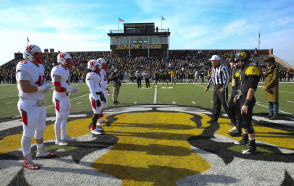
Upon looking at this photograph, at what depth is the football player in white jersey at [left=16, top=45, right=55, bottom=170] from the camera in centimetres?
354

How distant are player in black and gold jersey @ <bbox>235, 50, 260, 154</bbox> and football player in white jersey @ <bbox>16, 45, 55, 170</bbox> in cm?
366

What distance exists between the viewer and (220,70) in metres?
6.47

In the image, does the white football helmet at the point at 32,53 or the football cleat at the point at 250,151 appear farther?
the football cleat at the point at 250,151

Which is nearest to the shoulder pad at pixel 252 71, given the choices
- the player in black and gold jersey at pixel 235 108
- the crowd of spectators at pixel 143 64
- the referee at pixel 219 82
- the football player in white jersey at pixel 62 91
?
the player in black and gold jersey at pixel 235 108

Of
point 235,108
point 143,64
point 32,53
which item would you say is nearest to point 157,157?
point 32,53

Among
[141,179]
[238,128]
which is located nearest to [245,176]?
[141,179]

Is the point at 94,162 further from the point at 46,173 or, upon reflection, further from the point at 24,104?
the point at 24,104

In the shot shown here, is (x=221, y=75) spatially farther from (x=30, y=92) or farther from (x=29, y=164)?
(x=29, y=164)

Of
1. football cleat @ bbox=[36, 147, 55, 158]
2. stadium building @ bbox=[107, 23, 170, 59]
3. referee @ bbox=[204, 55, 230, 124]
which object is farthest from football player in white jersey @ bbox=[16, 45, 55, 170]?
stadium building @ bbox=[107, 23, 170, 59]

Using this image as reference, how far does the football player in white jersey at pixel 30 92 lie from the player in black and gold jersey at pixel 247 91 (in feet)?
12.0

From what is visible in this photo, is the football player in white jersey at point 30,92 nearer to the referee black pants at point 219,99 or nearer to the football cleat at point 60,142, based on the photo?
the football cleat at point 60,142

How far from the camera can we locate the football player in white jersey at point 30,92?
3.54 m

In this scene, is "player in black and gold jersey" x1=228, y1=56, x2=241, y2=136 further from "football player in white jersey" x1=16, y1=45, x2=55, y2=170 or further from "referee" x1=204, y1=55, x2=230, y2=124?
"football player in white jersey" x1=16, y1=45, x2=55, y2=170

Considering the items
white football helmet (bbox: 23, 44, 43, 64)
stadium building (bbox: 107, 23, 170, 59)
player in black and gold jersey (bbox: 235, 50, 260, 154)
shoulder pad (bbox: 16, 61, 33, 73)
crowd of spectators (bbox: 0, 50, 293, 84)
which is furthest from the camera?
stadium building (bbox: 107, 23, 170, 59)
